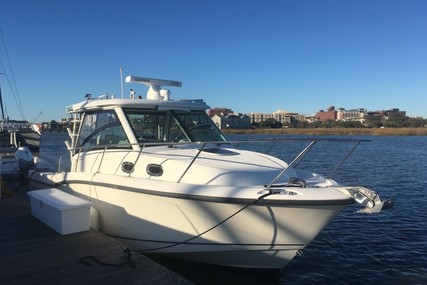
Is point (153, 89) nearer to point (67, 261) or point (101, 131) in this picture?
point (101, 131)

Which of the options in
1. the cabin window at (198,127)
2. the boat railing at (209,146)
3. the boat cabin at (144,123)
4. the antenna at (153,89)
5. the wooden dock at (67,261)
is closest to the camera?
the wooden dock at (67,261)

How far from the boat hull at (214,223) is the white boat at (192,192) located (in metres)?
0.01

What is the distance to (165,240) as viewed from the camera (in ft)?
18.5

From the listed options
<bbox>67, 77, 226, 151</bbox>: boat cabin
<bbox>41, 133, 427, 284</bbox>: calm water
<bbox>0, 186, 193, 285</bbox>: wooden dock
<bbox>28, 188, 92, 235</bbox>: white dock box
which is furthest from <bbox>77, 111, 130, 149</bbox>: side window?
<bbox>41, 133, 427, 284</bbox>: calm water

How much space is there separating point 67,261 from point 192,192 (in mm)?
1913

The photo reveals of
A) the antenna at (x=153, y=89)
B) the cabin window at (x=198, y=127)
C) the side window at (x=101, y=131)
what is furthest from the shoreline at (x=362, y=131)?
the cabin window at (x=198, y=127)

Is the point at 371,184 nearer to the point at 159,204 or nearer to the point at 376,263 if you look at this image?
the point at 376,263

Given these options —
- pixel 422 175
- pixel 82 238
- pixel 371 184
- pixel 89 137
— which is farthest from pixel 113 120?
pixel 422 175

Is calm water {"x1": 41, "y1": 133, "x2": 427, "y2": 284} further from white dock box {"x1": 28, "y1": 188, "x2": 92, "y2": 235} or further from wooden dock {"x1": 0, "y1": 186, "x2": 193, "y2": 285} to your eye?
white dock box {"x1": 28, "y1": 188, "x2": 92, "y2": 235}

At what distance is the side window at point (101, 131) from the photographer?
6824mm

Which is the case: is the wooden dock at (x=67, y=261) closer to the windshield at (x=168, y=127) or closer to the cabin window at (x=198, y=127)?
the windshield at (x=168, y=127)

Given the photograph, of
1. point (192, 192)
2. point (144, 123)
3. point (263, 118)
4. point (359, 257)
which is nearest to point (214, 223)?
point (192, 192)

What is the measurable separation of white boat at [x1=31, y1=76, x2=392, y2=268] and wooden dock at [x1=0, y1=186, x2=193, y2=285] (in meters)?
0.67

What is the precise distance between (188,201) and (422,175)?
1471 cm
